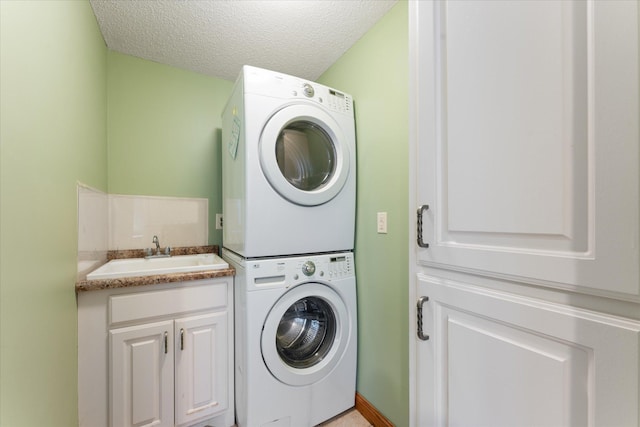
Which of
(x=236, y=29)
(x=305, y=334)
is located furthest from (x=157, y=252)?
(x=236, y=29)

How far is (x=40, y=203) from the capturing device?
778 mm

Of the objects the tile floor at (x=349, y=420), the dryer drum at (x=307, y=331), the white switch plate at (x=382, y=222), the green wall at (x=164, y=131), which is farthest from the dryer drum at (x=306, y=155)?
the tile floor at (x=349, y=420)

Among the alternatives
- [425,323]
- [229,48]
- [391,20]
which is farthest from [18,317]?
[391,20]

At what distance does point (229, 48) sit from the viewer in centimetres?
167

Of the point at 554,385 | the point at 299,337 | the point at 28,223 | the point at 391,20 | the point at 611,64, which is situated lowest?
the point at 299,337

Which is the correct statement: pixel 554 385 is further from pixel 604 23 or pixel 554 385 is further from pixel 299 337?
pixel 299 337

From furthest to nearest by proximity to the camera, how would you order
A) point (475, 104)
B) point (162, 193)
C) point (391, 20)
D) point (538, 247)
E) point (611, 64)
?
point (162, 193), point (391, 20), point (475, 104), point (538, 247), point (611, 64)

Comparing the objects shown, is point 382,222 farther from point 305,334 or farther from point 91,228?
point 91,228

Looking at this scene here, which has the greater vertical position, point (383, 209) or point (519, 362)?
point (383, 209)

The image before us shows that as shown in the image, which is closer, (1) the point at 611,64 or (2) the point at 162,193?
(1) the point at 611,64

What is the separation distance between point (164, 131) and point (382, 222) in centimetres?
168

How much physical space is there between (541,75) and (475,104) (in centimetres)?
14

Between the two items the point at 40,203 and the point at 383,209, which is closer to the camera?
the point at 40,203

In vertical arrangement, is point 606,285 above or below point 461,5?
below
